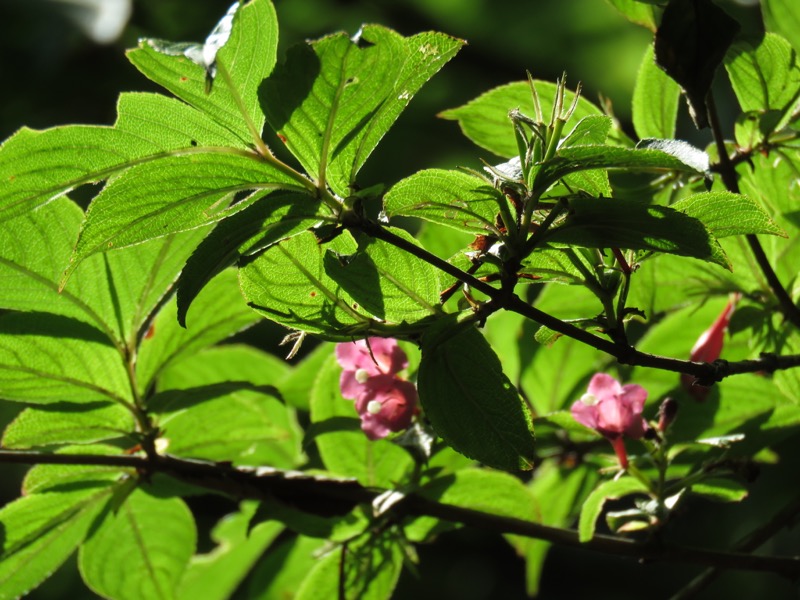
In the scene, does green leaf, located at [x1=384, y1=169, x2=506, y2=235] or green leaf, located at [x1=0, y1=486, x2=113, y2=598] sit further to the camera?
green leaf, located at [x1=0, y1=486, x2=113, y2=598]

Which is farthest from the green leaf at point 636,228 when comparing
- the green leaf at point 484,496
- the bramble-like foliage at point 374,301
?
the green leaf at point 484,496

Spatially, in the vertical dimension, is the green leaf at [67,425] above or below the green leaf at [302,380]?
above

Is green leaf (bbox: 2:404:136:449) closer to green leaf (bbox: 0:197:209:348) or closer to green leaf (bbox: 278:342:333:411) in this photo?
green leaf (bbox: 0:197:209:348)

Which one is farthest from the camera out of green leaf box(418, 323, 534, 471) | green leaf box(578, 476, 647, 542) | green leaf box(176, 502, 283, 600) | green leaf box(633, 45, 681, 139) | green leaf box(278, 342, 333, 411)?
green leaf box(176, 502, 283, 600)

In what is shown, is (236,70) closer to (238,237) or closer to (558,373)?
(238,237)

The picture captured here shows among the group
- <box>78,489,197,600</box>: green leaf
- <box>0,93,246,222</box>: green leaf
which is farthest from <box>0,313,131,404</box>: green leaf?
<box>0,93,246,222</box>: green leaf

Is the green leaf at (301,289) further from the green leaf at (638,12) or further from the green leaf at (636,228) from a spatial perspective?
the green leaf at (638,12)

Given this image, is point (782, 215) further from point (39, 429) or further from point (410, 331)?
point (39, 429)

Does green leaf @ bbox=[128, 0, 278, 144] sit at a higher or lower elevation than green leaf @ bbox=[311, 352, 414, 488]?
higher
